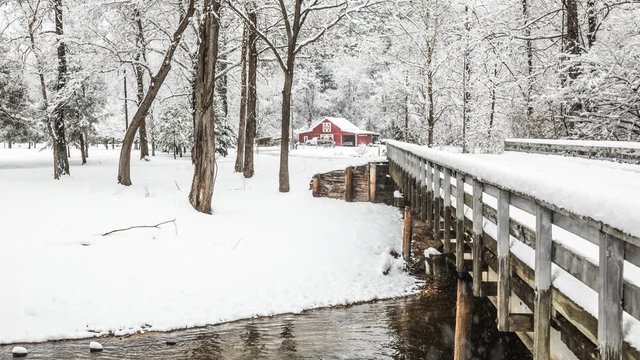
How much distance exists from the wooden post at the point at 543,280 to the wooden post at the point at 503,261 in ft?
2.40

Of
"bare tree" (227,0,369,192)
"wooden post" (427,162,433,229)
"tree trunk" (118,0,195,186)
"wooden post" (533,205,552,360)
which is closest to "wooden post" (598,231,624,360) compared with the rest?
"wooden post" (533,205,552,360)

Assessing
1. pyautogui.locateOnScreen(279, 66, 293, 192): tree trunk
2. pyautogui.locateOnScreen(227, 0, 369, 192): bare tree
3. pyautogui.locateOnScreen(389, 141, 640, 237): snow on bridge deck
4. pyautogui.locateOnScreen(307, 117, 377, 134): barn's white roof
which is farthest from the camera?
pyautogui.locateOnScreen(307, 117, 377, 134): barn's white roof

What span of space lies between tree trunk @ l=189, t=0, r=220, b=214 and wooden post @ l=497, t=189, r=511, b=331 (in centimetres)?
1127

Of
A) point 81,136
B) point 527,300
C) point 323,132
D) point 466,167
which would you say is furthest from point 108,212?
point 323,132

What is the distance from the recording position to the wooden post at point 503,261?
14.8 ft

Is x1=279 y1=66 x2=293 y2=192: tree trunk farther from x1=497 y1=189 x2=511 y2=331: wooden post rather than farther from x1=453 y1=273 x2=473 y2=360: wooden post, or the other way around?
x1=497 y1=189 x2=511 y2=331: wooden post

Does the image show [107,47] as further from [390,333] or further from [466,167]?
[466,167]

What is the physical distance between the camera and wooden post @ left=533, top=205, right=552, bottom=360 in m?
3.64

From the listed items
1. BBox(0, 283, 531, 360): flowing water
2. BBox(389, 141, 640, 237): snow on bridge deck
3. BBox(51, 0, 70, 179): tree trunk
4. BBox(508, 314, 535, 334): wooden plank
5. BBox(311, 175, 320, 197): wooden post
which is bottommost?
BBox(0, 283, 531, 360): flowing water

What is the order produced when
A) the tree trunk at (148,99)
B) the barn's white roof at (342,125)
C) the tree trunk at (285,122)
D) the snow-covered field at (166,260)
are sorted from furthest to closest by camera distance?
the barn's white roof at (342,125) → the tree trunk at (285,122) → the tree trunk at (148,99) → the snow-covered field at (166,260)

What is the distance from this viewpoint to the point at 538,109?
24.2m

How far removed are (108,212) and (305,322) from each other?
7.22 m

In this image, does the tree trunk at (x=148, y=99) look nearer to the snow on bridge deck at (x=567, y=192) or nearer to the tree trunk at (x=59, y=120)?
the tree trunk at (x=59, y=120)

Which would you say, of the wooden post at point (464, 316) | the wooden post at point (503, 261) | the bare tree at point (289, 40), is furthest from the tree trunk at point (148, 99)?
the wooden post at point (503, 261)
